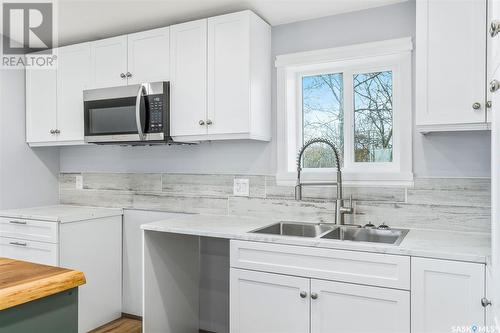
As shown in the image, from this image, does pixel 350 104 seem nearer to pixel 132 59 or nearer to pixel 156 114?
pixel 156 114

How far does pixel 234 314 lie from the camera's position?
7.00ft

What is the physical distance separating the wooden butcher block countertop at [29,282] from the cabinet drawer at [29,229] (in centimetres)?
152

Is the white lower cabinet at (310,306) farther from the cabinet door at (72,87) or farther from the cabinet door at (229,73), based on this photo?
the cabinet door at (72,87)

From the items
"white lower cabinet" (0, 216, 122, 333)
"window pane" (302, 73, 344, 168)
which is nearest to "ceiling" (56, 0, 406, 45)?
"window pane" (302, 73, 344, 168)

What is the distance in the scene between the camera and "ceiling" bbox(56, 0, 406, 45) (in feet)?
7.86

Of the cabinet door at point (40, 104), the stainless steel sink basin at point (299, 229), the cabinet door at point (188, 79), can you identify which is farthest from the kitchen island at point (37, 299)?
the cabinet door at point (40, 104)

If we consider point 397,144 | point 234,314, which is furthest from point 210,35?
point 234,314

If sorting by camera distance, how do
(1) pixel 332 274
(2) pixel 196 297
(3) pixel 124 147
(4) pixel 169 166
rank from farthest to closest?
(3) pixel 124 147
(4) pixel 169 166
(2) pixel 196 297
(1) pixel 332 274

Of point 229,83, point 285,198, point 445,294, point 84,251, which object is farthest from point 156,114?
point 445,294

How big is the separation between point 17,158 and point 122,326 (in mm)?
1642

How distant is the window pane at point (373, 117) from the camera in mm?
2500

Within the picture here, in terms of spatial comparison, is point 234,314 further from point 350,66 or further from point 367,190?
point 350,66

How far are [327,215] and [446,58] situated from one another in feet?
3.76

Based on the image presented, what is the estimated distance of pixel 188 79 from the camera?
8.52 feet
